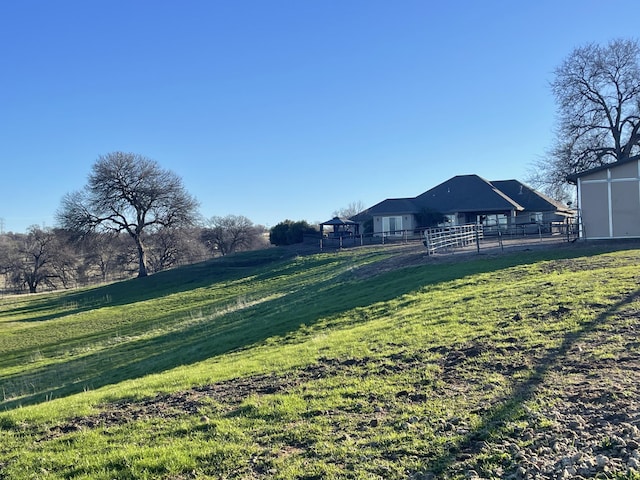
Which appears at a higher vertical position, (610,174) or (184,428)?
(610,174)

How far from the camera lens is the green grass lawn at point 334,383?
490 centimetres

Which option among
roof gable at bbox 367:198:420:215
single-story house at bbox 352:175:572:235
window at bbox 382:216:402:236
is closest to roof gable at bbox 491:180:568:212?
single-story house at bbox 352:175:572:235

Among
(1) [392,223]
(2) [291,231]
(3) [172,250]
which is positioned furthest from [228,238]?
(1) [392,223]

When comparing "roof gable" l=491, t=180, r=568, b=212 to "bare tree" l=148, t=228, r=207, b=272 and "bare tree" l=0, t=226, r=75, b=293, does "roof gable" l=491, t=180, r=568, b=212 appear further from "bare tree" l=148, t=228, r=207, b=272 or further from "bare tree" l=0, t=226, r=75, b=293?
"bare tree" l=0, t=226, r=75, b=293

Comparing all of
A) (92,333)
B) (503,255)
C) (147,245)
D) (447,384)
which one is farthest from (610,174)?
(147,245)

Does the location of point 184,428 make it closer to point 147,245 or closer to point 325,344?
point 325,344

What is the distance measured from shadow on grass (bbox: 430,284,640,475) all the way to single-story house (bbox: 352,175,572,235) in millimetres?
37648

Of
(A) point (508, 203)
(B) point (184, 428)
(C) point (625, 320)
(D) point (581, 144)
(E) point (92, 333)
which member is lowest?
(E) point (92, 333)

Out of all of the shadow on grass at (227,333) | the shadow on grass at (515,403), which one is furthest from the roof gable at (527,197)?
the shadow on grass at (515,403)

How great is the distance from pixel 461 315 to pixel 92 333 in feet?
66.2

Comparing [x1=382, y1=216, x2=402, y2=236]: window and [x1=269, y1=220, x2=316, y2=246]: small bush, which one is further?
[x1=269, y1=220, x2=316, y2=246]: small bush

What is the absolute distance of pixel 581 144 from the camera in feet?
128

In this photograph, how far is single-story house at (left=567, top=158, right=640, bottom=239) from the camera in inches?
869

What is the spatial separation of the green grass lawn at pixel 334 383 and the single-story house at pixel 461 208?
29.0m
